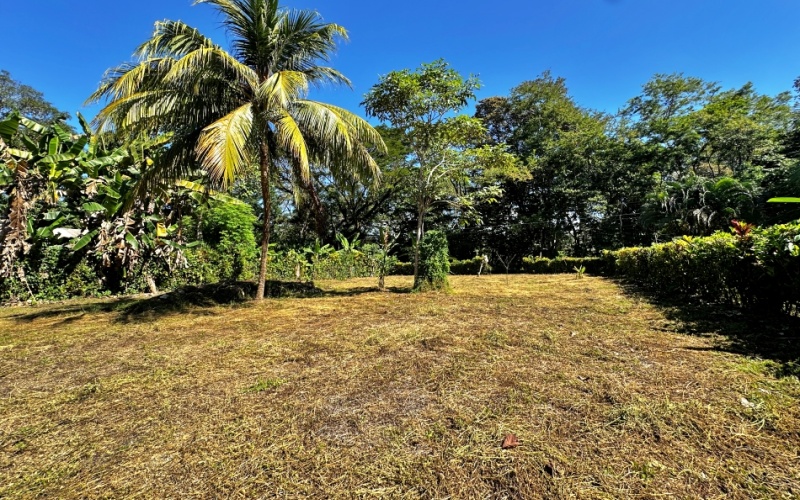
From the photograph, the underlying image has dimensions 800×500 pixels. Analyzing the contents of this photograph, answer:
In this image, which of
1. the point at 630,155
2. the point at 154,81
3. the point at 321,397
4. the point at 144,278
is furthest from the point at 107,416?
the point at 630,155

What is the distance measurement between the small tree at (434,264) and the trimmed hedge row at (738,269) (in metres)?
4.44

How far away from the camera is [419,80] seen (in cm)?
793

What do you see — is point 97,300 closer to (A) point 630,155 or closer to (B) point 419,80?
(B) point 419,80

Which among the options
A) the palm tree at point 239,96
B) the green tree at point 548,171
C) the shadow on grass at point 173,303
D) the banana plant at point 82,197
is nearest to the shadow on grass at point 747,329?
the palm tree at point 239,96

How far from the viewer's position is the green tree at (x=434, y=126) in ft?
25.9

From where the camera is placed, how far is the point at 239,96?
625 cm

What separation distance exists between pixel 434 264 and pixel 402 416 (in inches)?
246

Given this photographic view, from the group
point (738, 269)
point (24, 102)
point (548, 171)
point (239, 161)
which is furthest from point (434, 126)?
point (24, 102)

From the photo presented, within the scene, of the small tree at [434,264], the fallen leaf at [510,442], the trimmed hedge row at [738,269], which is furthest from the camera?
the small tree at [434,264]

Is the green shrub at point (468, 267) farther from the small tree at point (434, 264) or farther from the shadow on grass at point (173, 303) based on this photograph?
the shadow on grass at point (173, 303)

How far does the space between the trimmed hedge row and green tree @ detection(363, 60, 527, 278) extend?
4013mm

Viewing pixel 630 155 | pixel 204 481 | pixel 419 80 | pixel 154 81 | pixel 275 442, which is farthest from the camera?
pixel 630 155

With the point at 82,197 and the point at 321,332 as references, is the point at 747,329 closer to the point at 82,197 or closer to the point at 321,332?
the point at 321,332

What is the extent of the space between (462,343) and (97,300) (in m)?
8.25
